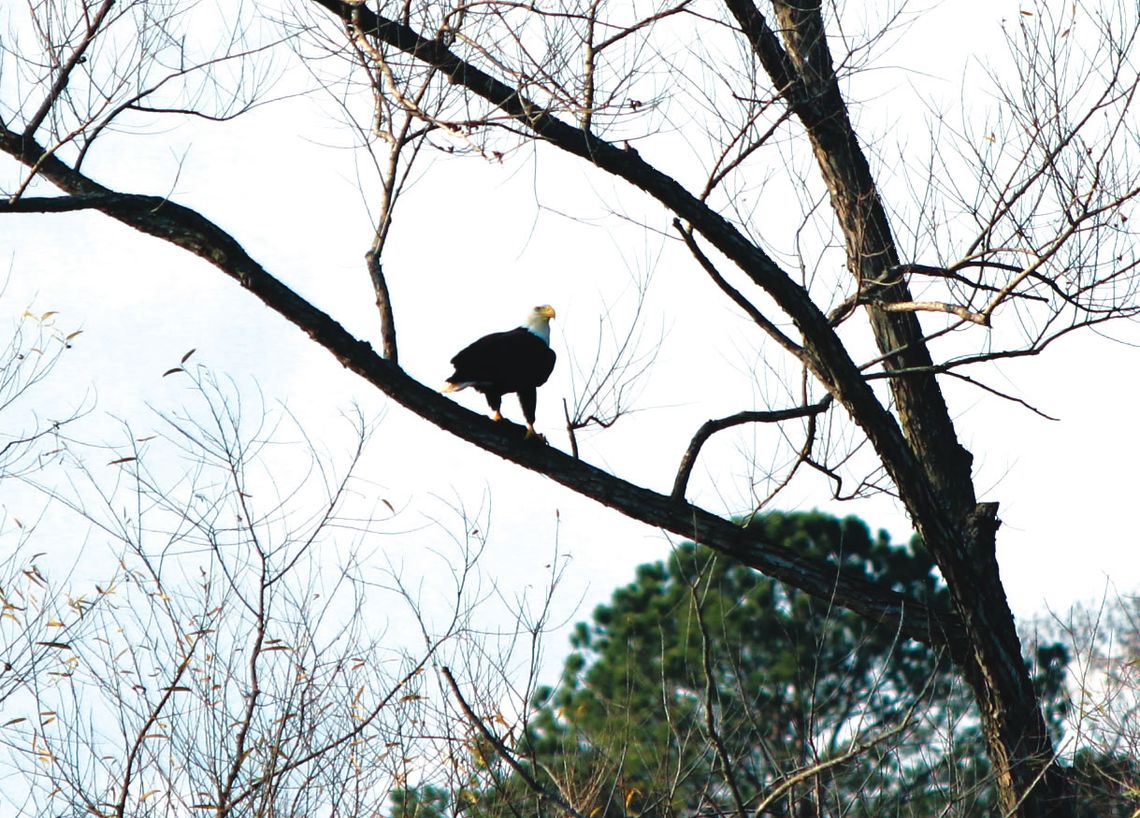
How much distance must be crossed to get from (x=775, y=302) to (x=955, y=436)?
4.40 ft

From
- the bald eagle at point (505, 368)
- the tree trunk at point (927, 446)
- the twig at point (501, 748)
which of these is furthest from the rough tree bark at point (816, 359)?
the twig at point (501, 748)

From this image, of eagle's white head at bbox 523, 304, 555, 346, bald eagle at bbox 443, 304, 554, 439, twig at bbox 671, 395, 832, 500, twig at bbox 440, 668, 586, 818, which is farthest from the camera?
eagle's white head at bbox 523, 304, 555, 346

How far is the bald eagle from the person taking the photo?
218 inches

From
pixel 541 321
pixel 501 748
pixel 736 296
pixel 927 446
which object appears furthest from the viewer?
pixel 541 321

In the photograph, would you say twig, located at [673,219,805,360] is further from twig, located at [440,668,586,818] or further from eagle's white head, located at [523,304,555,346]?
twig, located at [440,668,586,818]

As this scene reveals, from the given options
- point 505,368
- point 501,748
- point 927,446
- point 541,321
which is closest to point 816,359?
point 927,446

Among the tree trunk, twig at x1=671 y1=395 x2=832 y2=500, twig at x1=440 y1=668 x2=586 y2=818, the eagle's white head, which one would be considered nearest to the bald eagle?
the eagle's white head

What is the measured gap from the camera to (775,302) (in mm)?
4941

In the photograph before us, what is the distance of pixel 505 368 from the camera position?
18.5 ft

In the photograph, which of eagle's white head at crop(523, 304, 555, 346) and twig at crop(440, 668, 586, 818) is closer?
twig at crop(440, 668, 586, 818)

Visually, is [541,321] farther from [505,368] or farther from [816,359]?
[816,359]

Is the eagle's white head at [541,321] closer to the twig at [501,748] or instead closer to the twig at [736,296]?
the twig at [736,296]

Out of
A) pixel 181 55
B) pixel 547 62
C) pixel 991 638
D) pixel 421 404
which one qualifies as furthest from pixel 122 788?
pixel 991 638

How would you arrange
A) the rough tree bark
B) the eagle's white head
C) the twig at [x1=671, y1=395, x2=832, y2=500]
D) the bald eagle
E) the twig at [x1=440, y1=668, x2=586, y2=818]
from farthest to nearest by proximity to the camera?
the eagle's white head, the bald eagle, the twig at [x1=671, y1=395, x2=832, y2=500], the rough tree bark, the twig at [x1=440, y1=668, x2=586, y2=818]
